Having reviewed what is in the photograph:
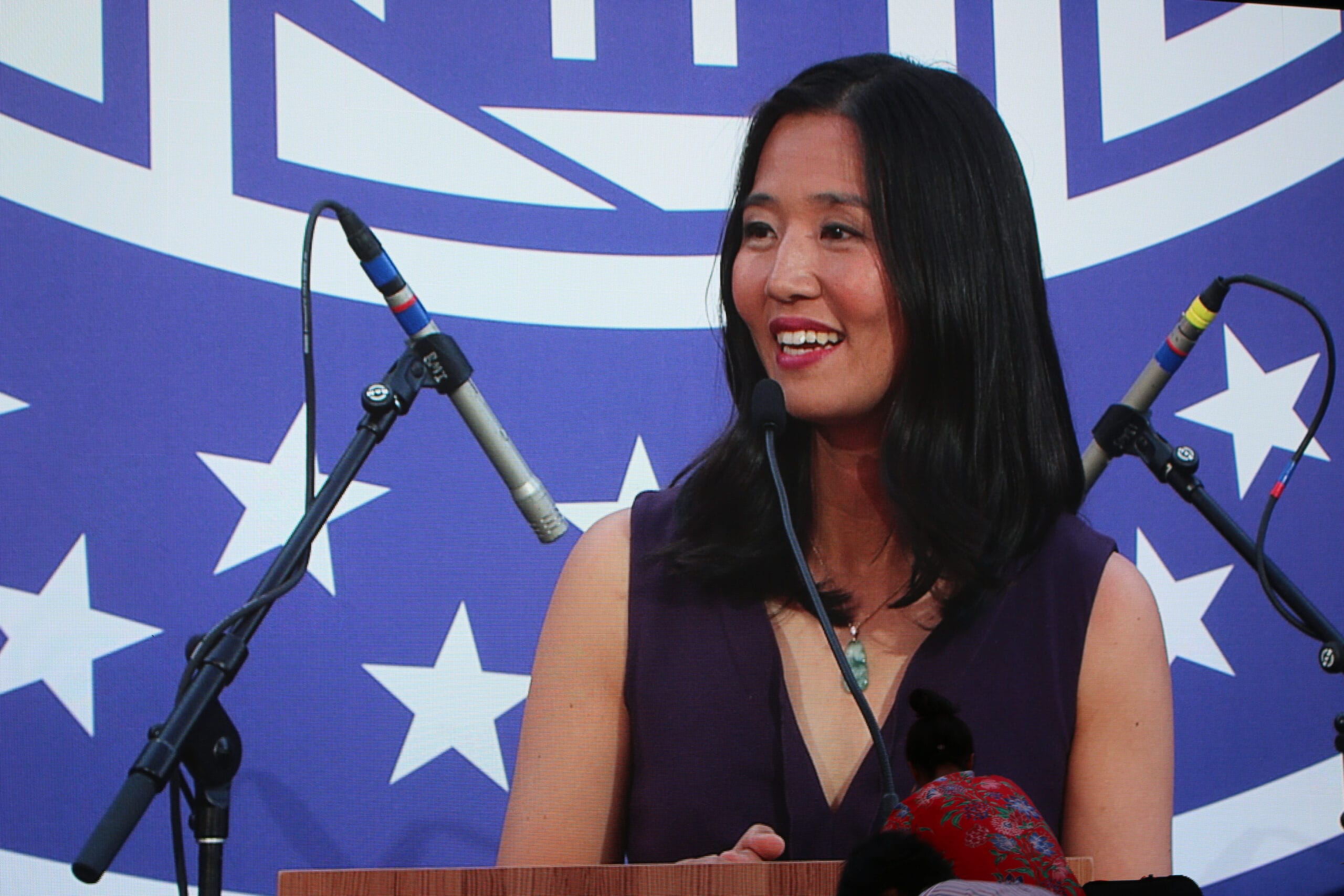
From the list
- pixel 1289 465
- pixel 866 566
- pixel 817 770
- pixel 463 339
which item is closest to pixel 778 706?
pixel 817 770

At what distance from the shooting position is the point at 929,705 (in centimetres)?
169

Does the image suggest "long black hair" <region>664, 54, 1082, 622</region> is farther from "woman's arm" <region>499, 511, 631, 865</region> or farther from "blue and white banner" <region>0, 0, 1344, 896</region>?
"blue and white banner" <region>0, 0, 1344, 896</region>

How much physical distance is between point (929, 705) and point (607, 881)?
630 millimetres

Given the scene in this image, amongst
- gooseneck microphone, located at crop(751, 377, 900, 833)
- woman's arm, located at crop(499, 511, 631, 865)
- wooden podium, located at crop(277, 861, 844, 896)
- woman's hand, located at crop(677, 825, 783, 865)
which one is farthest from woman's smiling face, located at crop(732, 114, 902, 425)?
wooden podium, located at crop(277, 861, 844, 896)

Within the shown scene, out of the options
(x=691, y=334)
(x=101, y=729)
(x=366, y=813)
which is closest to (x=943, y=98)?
(x=691, y=334)

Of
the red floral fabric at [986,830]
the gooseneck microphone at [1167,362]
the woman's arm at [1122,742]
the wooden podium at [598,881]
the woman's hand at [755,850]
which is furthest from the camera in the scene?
the gooseneck microphone at [1167,362]

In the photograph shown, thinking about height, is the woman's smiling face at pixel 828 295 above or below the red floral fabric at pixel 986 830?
above

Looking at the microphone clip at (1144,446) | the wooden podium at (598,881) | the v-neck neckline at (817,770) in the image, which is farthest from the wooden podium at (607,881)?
the microphone clip at (1144,446)

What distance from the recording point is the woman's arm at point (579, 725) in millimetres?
1816

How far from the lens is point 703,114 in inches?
105

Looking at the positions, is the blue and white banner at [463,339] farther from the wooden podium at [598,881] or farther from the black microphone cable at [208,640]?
the wooden podium at [598,881]

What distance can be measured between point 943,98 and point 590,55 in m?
0.91

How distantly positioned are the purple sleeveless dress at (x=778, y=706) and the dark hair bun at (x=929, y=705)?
0.15m

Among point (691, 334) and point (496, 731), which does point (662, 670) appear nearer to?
point (496, 731)
